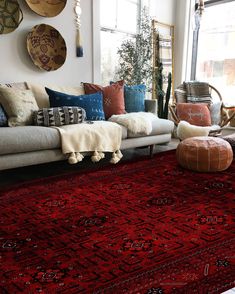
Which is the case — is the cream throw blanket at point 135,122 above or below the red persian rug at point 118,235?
above

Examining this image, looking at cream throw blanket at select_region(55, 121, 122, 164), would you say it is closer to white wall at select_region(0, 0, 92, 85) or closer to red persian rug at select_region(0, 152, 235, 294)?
red persian rug at select_region(0, 152, 235, 294)

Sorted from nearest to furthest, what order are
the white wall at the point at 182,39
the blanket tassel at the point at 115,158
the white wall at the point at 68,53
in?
the blanket tassel at the point at 115,158 → the white wall at the point at 68,53 → the white wall at the point at 182,39

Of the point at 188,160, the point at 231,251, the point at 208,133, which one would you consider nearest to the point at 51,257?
the point at 231,251

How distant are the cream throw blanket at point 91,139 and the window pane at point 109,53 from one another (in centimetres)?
172

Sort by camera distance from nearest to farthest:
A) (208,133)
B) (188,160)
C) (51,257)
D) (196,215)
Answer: (51,257) < (196,215) < (188,160) < (208,133)

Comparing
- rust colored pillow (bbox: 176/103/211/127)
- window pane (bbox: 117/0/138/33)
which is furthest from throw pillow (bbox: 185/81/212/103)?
window pane (bbox: 117/0/138/33)

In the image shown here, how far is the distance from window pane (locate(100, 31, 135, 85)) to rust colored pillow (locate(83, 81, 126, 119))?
95 cm

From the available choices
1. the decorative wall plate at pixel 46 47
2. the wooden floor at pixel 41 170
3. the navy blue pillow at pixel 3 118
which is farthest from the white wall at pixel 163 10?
the navy blue pillow at pixel 3 118

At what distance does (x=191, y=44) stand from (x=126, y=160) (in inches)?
121

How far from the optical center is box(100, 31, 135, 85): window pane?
4465 millimetres

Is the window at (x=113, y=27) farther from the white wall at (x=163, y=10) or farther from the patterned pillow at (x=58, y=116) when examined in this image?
the patterned pillow at (x=58, y=116)

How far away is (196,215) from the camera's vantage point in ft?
6.57

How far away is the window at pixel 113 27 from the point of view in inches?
174

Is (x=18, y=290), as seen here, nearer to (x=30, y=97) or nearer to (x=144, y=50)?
(x=30, y=97)
